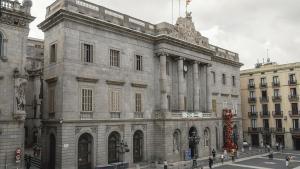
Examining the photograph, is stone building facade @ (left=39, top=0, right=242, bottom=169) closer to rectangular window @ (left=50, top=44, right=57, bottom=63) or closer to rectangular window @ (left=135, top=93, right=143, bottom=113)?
rectangular window @ (left=50, top=44, right=57, bottom=63)

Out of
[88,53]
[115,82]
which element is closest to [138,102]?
[115,82]

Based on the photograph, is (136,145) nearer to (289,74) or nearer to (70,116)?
(70,116)

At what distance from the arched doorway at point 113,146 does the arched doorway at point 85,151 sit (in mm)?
2439

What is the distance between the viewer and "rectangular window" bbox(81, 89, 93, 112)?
98.2 feet

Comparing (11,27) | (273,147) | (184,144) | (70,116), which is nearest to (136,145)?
(184,144)

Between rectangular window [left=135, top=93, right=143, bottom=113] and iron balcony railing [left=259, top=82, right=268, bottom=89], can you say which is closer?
rectangular window [left=135, top=93, right=143, bottom=113]

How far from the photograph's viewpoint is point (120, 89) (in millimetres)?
33375

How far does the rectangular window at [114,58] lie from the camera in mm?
33094

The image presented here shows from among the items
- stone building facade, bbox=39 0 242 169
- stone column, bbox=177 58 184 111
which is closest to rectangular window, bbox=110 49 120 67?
stone building facade, bbox=39 0 242 169

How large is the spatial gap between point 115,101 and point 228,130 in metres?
21.7

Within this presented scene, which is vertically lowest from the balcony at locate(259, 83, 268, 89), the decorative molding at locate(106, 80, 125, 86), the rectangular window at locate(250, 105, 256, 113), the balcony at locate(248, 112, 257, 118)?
the balcony at locate(248, 112, 257, 118)

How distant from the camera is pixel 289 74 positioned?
55156mm

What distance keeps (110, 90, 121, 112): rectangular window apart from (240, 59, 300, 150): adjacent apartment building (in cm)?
3538

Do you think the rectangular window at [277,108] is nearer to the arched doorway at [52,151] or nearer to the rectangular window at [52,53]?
the arched doorway at [52,151]
